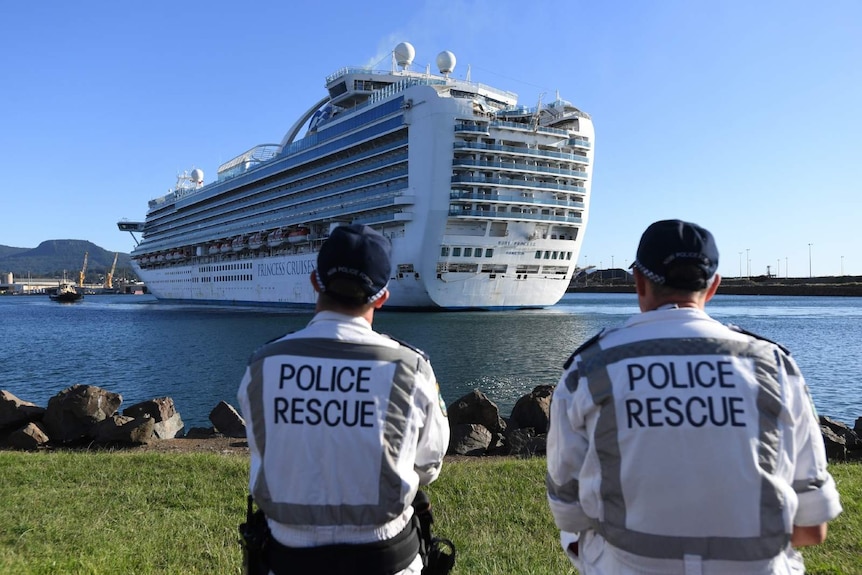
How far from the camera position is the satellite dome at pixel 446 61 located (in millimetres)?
51000

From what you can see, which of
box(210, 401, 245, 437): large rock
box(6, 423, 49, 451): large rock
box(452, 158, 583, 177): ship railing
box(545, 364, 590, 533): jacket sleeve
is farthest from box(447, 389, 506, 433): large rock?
box(452, 158, 583, 177): ship railing

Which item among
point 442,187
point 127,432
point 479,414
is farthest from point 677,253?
point 442,187

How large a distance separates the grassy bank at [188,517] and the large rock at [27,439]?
2.61 meters

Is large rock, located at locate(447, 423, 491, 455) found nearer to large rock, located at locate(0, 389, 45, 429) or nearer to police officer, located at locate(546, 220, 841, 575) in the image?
police officer, located at locate(546, 220, 841, 575)

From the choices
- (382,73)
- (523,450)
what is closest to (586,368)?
(523,450)

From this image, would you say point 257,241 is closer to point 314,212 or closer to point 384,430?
point 314,212

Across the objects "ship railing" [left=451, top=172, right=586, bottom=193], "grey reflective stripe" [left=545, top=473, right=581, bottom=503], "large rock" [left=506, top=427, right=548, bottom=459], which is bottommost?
"large rock" [left=506, top=427, right=548, bottom=459]

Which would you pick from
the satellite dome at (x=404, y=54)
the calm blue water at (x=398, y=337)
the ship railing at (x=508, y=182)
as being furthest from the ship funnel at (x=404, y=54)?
the calm blue water at (x=398, y=337)

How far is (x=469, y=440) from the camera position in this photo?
901 cm

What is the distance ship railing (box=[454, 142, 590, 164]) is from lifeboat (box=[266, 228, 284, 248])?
21677mm

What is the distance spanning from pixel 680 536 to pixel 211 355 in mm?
25089

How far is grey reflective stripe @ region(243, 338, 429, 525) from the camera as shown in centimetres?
225

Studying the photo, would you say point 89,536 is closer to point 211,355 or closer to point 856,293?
point 211,355

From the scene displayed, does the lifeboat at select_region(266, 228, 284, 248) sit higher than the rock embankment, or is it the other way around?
the lifeboat at select_region(266, 228, 284, 248)
